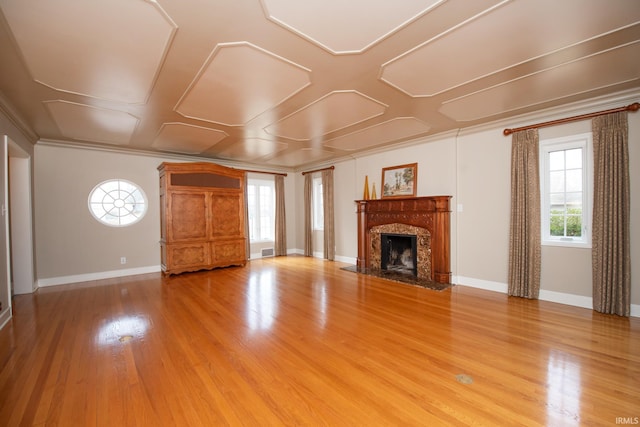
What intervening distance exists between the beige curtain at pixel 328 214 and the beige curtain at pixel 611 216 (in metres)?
4.69

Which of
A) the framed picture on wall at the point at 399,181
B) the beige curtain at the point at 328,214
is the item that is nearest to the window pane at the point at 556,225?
the framed picture on wall at the point at 399,181

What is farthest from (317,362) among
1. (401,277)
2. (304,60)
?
(401,277)

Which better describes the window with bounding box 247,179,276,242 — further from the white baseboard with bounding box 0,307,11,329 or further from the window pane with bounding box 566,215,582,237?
the window pane with bounding box 566,215,582,237

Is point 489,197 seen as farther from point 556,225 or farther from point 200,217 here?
point 200,217

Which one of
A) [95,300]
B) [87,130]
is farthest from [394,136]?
[95,300]

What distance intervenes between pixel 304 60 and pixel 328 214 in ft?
15.7

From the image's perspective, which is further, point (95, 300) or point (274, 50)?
point (95, 300)

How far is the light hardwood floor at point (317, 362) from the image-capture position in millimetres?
1691

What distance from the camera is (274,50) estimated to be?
7.22ft

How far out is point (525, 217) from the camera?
382 centimetres

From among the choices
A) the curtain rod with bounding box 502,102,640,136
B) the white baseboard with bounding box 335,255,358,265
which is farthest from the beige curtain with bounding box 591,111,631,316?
the white baseboard with bounding box 335,255,358,265

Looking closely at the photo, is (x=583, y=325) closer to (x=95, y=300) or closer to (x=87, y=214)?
(x=95, y=300)

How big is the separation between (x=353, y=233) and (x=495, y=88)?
4.13m

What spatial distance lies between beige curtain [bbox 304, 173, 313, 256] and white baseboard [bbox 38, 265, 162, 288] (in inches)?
143
